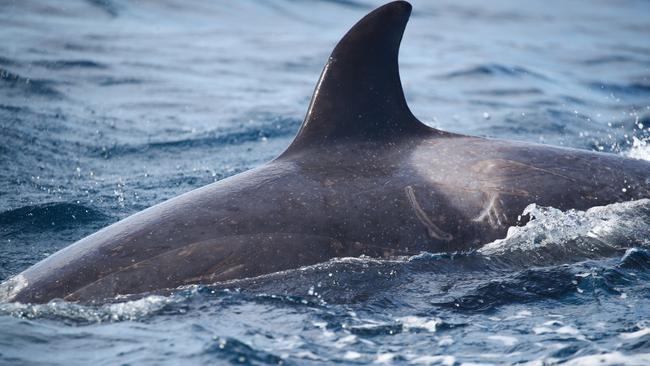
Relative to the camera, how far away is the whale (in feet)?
17.7

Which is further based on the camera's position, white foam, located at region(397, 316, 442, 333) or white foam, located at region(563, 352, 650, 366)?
white foam, located at region(397, 316, 442, 333)

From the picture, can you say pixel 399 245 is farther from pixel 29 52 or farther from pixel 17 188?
pixel 29 52

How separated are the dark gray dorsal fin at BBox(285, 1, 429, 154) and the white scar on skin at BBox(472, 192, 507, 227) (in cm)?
87

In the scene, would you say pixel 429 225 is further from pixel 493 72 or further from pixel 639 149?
pixel 493 72

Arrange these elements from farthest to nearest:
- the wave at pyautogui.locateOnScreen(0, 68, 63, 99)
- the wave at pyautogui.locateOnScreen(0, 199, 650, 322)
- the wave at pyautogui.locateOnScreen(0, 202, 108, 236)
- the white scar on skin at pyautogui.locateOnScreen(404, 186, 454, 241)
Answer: the wave at pyautogui.locateOnScreen(0, 68, 63, 99)
the wave at pyautogui.locateOnScreen(0, 202, 108, 236)
the white scar on skin at pyautogui.locateOnScreen(404, 186, 454, 241)
the wave at pyautogui.locateOnScreen(0, 199, 650, 322)

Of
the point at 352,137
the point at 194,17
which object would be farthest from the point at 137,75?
the point at 352,137

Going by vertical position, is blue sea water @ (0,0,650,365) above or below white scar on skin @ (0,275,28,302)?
above

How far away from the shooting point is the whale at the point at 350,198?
17.7 ft

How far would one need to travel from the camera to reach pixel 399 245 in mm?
5648

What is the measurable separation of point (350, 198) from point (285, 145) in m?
6.23

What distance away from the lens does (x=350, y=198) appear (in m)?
5.72

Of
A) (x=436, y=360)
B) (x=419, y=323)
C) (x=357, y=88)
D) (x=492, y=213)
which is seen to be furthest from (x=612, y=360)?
(x=357, y=88)

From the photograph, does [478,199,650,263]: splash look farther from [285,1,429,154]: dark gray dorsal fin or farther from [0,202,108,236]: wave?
[0,202,108,236]: wave

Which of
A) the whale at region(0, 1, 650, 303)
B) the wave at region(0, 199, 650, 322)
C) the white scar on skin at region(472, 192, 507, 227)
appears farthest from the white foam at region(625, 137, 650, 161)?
the white scar on skin at region(472, 192, 507, 227)
